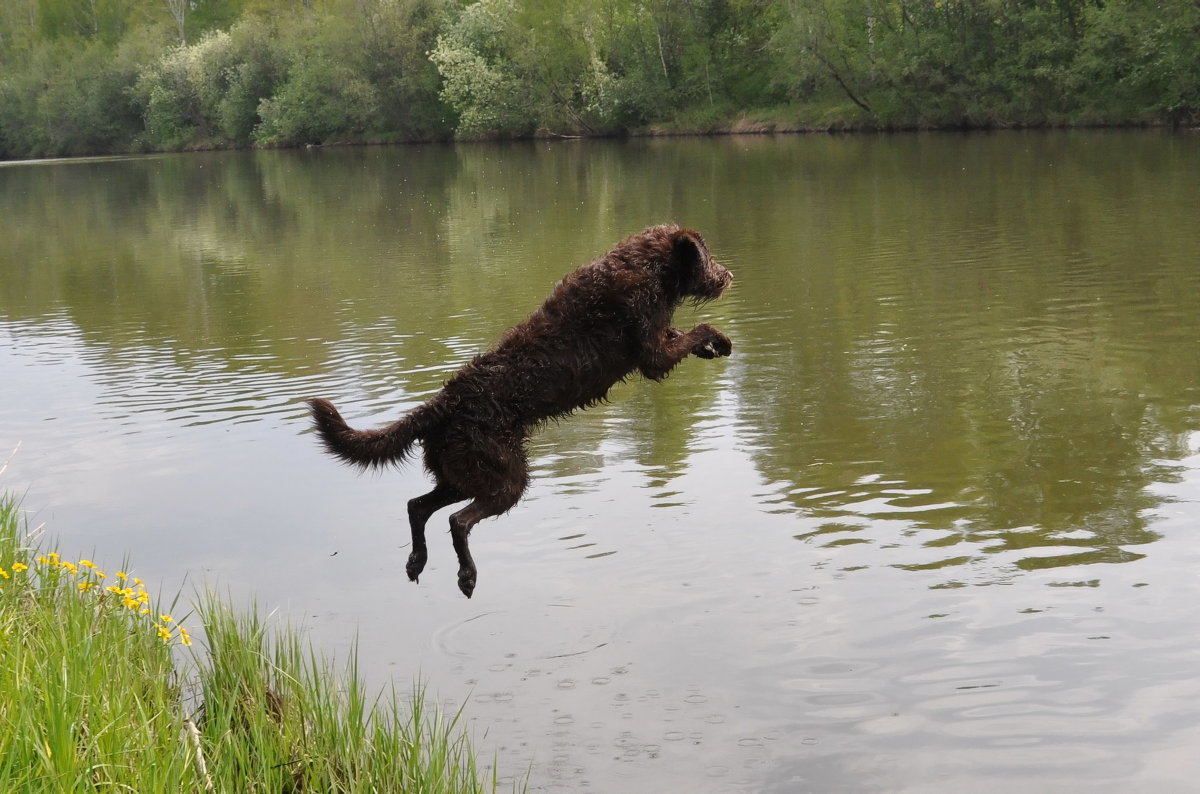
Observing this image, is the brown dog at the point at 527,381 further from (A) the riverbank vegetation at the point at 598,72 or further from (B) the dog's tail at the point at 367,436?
(A) the riverbank vegetation at the point at 598,72

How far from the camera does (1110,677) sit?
18.6 ft

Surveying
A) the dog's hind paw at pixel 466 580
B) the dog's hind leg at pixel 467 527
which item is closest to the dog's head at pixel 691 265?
the dog's hind leg at pixel 467 527

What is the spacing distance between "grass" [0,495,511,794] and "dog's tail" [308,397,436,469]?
3.01 feet

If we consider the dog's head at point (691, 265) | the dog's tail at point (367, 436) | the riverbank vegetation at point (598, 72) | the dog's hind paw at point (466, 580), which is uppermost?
the riverbank vegetation at point (598, 72)

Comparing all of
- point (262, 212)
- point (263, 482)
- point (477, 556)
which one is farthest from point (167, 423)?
point (262, 212)

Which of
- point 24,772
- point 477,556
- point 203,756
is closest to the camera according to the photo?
point 24,772

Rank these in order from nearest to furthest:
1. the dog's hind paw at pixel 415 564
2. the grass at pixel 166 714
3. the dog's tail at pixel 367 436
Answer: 1. the grass at pixel 166 714
2. the dog's tail at pixel 367 436
3. the dog's hind paw at pixel 415 564

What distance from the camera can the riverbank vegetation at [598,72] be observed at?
47.4m

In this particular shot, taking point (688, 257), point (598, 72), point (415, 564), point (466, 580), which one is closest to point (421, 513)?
point (415, 564)

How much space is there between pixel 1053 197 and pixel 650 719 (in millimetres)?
20561

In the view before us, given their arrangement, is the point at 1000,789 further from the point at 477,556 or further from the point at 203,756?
the point at 477,556

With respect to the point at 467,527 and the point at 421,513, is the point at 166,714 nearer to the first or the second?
the point at 467,527

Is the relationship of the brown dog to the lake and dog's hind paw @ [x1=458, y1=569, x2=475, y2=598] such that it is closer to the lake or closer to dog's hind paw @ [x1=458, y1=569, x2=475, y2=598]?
dog's hind paw @ [x1=458, y1=569, x2=475, y2=598]

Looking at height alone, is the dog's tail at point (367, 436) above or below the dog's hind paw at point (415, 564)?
above
